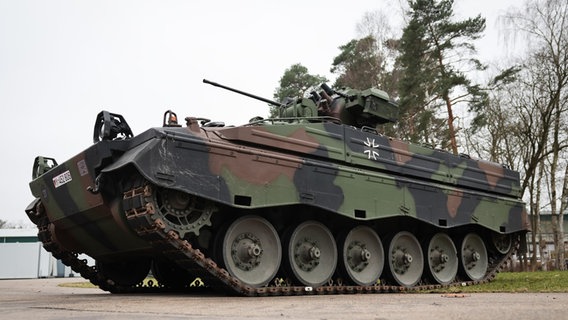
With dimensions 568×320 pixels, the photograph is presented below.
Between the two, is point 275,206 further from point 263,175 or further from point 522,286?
point 522,286

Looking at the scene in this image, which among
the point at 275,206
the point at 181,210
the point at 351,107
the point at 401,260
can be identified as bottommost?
the point at 401,260

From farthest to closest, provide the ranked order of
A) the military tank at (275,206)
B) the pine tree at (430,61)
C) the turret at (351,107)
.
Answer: the pine tree at (430,61) → the turret at (351,107) → the military tank at (275,206)

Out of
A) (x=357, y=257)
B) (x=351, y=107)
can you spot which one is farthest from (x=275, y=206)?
(x=351, y=107)

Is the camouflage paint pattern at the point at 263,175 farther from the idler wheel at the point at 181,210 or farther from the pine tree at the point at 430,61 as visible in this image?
the pine tree at the point at 430,61

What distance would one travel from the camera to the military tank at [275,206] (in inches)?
385

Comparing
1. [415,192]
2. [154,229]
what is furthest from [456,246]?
[154,229]

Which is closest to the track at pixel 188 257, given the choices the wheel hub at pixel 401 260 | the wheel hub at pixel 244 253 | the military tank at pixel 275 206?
the military tank at pixel 275 206

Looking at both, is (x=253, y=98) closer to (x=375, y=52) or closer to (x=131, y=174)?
(x=131, y=174)

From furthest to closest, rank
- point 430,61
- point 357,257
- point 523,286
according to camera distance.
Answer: point 430,61 < point 357,257 < point 523,286

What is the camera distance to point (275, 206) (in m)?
11.0

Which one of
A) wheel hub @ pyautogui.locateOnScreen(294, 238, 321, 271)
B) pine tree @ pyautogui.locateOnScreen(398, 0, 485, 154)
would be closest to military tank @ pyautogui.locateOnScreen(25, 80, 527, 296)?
wheel hub @ pyautogui.locateOnScreen(294, 238, 321, 271)

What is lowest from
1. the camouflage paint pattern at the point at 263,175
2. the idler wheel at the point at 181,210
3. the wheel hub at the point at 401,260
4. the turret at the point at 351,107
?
the wheel hub at the point at 401,260

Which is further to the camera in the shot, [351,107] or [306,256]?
[351,107]

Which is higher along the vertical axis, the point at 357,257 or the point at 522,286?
the point at 357,257
